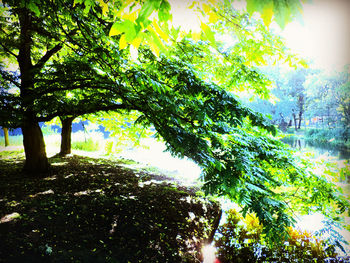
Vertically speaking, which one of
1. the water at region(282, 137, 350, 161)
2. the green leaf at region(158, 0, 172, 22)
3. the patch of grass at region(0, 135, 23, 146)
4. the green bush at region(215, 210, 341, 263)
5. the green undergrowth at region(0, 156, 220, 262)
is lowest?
the green bush at region(215, 210, 341, 263)

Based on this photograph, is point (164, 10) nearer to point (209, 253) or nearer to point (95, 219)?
point (95, 219)

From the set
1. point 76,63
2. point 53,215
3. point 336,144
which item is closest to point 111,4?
point 76,63

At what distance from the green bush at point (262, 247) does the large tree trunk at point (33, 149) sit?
239 inches

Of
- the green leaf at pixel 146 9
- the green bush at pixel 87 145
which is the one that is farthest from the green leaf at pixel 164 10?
the green bush at pixel 87 145

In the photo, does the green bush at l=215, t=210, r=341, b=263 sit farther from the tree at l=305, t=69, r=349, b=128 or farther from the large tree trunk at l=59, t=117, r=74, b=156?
the tree at l=305, t=69, r=349, b=128

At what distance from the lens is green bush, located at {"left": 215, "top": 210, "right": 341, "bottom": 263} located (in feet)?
14.9

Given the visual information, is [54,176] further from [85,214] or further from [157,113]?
[157,113]

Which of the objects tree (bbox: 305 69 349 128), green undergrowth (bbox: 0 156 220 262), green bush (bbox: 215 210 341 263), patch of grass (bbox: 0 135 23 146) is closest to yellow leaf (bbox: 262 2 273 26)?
green undergrowth (bbox: 0 156 220 262)

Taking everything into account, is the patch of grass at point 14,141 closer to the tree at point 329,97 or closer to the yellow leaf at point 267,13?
the yellow leaf at point 267,13

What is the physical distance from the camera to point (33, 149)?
548 cm

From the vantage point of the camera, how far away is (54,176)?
18.0 ft

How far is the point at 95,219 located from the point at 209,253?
2954 millimetres

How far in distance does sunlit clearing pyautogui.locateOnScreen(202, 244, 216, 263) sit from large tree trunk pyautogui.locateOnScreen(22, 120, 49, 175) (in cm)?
552

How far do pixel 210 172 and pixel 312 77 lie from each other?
34331mm
